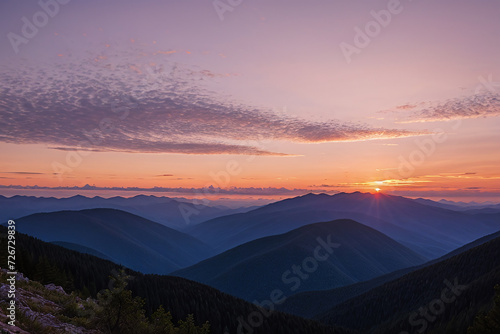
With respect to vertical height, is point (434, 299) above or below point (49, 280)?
below

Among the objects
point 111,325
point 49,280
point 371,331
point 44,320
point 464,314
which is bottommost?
point 371,331

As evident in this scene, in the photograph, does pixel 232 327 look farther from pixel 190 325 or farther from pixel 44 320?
pixel 44 320

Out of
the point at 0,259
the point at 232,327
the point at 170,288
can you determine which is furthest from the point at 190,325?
the point at 170,288

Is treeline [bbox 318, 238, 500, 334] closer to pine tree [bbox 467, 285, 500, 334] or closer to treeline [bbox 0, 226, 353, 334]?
treeline [bbox 0, 226, 353, 334]

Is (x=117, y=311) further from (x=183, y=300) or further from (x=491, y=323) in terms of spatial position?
(x=183, y=300)

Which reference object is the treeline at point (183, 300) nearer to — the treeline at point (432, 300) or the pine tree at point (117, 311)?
the treeline at point (432, 300)

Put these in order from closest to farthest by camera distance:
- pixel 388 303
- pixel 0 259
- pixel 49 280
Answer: pixel 0 259, pixel 49 280, pixel 388 303

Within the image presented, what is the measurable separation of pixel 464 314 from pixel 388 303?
231 ft

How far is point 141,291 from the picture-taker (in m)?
97.8

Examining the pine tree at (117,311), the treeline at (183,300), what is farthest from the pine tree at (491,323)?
→ the treeline at (183,300)

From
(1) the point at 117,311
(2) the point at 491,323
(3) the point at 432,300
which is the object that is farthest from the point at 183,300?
(3) the point at 432,300

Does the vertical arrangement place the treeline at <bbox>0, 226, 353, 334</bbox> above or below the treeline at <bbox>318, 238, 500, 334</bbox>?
above

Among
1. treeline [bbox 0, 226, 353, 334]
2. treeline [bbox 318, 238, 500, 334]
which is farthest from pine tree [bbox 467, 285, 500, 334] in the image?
treeline [bbox 0, 226, 353, 334]

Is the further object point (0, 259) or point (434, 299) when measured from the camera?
point (434, 299)
